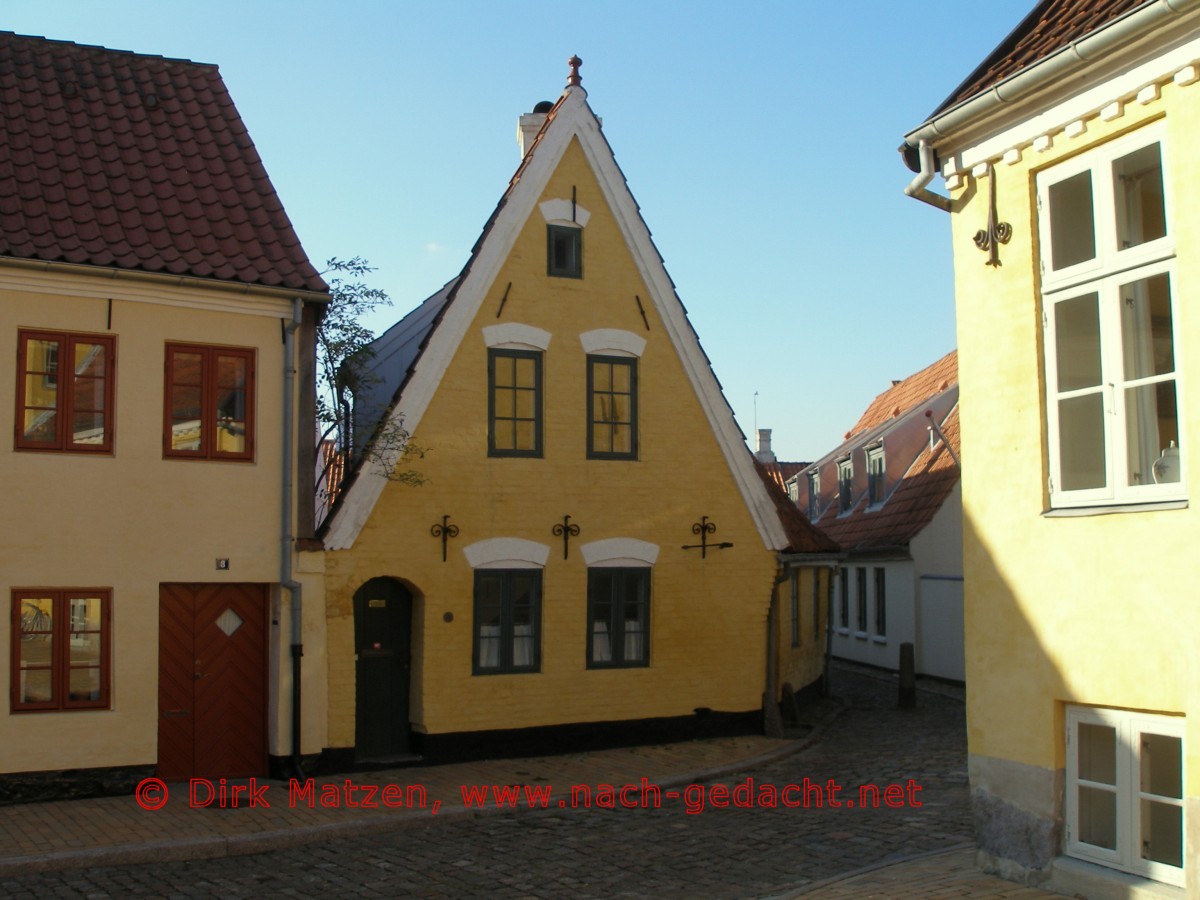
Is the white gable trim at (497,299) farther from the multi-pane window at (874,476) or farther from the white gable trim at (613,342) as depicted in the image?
the multi-pane window at (874,476)

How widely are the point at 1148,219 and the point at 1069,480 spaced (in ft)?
5.97

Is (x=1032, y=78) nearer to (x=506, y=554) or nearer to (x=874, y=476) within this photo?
(x=506, y=554)

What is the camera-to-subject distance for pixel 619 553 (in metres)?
16.6

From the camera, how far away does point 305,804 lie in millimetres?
12758

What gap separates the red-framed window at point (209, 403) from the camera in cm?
1367

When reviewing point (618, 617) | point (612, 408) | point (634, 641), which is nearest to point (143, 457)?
point (612, 408)

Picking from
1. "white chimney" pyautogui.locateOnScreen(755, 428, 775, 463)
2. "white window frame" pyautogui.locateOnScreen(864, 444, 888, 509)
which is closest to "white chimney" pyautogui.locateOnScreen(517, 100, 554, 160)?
"white window frame" pyautogui.locateOnScreen(864, 444, 888, 509)

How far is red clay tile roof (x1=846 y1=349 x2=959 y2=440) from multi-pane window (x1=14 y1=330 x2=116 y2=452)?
65.1 ft

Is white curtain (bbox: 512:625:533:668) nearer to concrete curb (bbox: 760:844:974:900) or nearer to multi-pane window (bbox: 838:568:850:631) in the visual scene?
concrete curb (bbox: 760:844:974:900)

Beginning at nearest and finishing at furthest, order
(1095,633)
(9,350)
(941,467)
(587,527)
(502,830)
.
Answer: (1095,633) → (502,830) → (9,350) → (587,527) → (941,467)

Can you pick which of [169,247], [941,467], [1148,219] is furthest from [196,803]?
[941,467]

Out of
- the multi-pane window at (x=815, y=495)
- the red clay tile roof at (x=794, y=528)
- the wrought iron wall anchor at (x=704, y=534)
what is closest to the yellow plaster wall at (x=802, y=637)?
the red clay tile roof at (x=794, y=528)

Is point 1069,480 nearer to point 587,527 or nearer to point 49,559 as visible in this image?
point 587,527

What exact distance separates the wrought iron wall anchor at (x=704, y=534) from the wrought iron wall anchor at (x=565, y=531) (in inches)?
69.9
